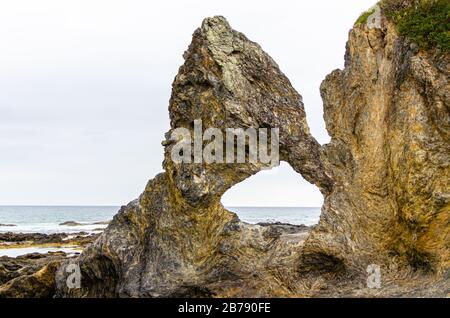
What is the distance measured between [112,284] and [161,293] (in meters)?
3.13

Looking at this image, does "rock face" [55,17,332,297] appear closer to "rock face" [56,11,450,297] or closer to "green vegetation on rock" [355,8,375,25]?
"rock face" [56,11,450,297]

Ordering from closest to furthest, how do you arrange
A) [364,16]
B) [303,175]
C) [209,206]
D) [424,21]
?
[424,21]
[209,206]
[303,175]
[364,16]

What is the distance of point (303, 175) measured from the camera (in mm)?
20359

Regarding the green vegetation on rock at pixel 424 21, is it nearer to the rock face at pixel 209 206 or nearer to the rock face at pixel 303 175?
the rock face at pixel 303 175

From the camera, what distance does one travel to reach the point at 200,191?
755 inches

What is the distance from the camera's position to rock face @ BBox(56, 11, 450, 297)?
1770cm

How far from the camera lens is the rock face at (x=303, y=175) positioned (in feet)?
58.1

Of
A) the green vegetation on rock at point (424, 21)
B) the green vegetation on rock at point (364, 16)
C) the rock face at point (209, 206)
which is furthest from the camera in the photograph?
the green vegetation on rock at point (364, 16)

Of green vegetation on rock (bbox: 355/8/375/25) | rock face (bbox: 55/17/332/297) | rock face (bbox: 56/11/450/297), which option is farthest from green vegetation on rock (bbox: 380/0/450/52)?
rock face (bbox: 55/17/332/297)

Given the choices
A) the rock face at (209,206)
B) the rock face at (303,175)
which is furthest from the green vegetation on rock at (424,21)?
the rock face at (209,206)

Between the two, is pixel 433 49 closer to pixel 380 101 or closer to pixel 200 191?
pixel 380 101

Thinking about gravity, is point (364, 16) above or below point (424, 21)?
above

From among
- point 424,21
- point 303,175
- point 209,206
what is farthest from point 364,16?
point 209,206

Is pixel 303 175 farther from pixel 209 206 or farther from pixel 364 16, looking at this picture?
pixel 364 16
